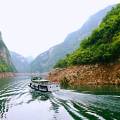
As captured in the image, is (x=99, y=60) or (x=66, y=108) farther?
(x=99, y=60)

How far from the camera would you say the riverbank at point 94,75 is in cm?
10056

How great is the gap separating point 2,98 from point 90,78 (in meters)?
34.3

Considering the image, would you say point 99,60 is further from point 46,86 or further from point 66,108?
point 66,108

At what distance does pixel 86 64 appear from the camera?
4540 inches

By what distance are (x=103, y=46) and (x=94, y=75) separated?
11176 millimetres

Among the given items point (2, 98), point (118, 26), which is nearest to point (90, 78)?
point (118, 26)

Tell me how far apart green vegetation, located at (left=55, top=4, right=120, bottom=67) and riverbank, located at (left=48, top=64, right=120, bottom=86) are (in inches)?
87.4

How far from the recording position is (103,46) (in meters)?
113

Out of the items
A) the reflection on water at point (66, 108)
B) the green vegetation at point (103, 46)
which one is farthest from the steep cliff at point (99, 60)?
the reflection on water at point (66, 108)

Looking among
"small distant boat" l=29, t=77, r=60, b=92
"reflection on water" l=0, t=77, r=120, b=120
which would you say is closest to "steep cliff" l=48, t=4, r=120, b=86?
"small distant boat" l=29, t=77, r=60, b=92

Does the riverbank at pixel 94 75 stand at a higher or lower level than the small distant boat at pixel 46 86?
higher

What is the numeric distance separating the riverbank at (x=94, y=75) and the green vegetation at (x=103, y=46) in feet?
7.29

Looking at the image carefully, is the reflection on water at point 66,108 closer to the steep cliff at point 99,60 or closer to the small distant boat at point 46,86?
the small distant boat at point 46,86

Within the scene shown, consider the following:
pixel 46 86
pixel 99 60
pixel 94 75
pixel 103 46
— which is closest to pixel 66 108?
pixel 46 86
